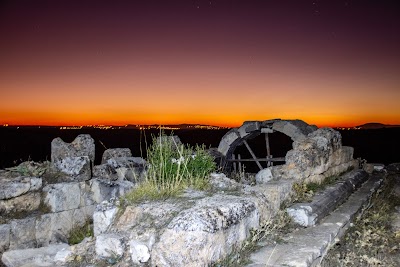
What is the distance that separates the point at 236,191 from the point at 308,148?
2663mm

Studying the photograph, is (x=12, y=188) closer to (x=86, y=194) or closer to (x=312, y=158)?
(x=86, y=194)

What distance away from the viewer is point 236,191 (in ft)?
16.1

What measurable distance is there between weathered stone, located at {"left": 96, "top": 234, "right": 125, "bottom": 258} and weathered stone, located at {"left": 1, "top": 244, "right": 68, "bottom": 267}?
65 cm

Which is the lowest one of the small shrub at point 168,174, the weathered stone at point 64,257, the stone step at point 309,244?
the stone step at point 309,244

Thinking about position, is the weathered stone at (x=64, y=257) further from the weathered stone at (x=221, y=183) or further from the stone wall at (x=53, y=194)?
the weathered stone at (x=221, y=183)

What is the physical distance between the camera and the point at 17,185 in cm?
616

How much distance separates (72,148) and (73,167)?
0.68m

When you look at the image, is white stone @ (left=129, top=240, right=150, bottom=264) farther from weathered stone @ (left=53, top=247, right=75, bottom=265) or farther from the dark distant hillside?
the dark distant hillside

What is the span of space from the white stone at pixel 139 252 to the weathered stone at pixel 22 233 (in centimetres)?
340

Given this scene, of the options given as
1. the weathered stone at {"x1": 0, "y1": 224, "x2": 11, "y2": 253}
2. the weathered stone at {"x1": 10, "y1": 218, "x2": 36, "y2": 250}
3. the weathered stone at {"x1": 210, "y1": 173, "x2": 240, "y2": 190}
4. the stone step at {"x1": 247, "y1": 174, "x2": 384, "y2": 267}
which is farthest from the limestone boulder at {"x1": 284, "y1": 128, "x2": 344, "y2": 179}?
the weathered stone at {"x1": 0, "y1": 224, "x2": 11, "y2": 253}

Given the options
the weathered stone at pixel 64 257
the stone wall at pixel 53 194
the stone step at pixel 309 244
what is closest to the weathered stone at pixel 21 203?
the stone wall at pixel 53 194

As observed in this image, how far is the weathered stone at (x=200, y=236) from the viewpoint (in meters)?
3.27

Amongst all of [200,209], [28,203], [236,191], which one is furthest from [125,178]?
[200,209]

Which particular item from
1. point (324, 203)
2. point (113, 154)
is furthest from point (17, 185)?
point (324, 203)
